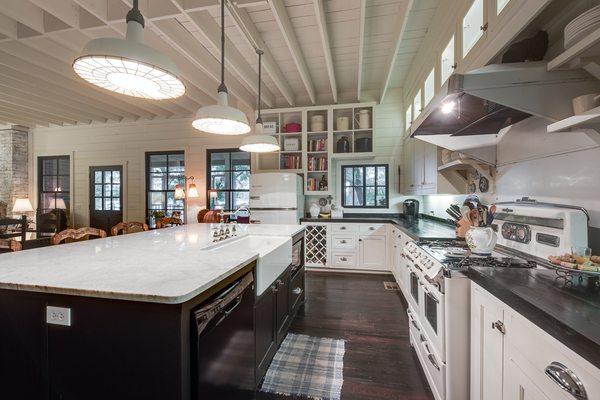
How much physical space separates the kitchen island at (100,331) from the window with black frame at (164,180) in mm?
4739

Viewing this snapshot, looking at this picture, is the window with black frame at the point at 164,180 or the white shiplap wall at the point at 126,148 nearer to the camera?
the white shiplap wall at the point at 126,148

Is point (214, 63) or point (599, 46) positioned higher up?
point (214, 63)

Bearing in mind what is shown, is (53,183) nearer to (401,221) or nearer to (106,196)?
(106,196)

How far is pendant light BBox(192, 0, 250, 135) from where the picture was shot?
1800mm

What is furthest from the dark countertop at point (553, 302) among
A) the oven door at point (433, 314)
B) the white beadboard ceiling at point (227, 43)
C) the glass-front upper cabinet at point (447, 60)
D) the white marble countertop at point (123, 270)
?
the white beadboard ceiling at point (227, 43)

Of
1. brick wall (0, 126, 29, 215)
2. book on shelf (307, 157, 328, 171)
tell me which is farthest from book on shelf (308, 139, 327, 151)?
brick wall (0, 126, 29, 215)

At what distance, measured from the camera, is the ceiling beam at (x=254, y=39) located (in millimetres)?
2500

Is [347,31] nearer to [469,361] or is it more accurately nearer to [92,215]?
[469,361]

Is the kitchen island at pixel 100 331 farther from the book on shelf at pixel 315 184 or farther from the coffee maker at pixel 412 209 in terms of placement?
the coffee maker at pixel 412 209

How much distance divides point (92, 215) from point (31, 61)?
3905mm

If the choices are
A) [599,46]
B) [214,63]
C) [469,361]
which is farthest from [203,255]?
[214,63]

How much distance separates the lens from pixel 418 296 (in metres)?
1.97

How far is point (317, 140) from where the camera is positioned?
15.1ft

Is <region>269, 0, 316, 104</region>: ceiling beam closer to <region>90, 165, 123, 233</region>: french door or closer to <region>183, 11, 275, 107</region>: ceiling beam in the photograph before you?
<region>183, 11, 275, 107</region>: ceiling beam
